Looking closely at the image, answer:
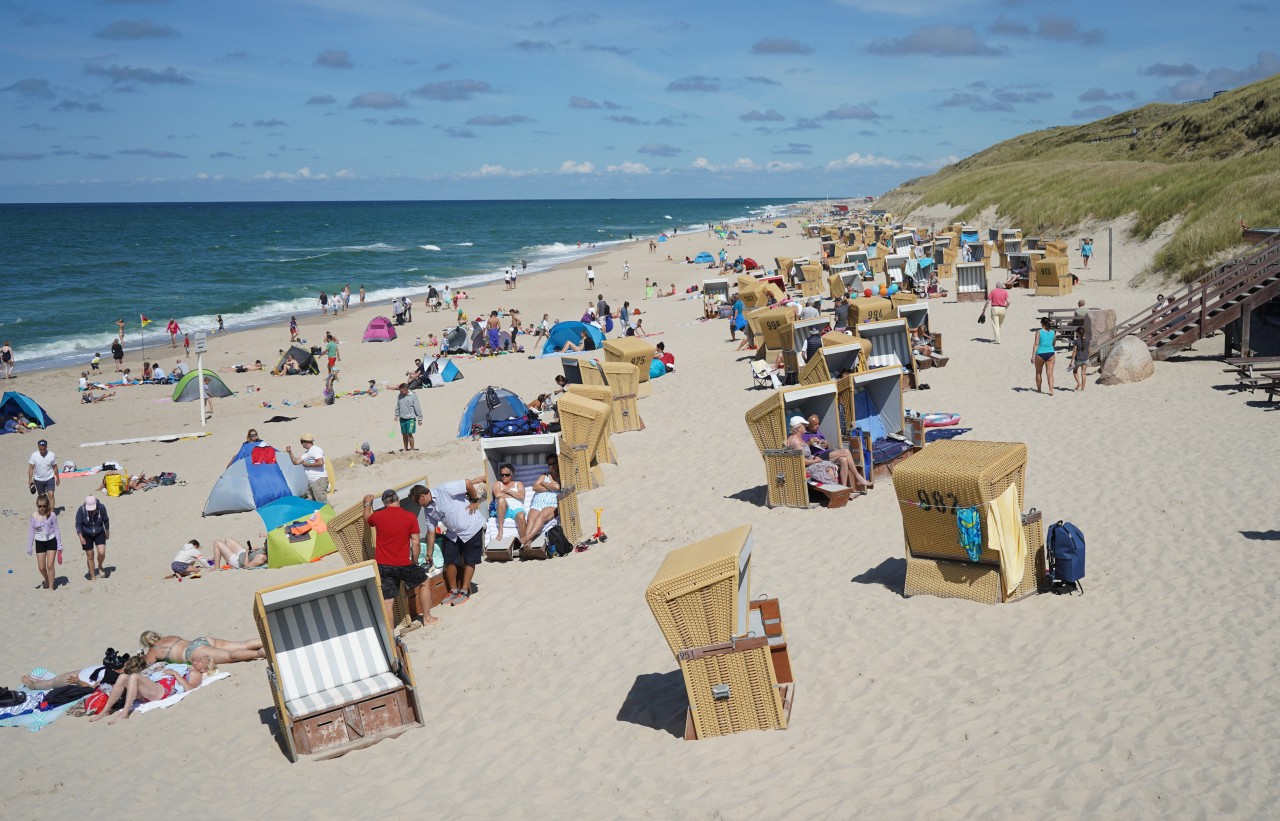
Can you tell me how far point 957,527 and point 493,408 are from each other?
9.81 meters

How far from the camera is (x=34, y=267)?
61.9 meters

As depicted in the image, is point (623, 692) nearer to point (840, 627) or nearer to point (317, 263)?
point (840, 627)

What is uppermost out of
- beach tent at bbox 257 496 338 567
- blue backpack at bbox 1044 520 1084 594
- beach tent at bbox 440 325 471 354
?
beach tent at bbox 440 325 471 354

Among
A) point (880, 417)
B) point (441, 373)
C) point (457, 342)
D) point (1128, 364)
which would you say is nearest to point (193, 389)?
point (441, 373)

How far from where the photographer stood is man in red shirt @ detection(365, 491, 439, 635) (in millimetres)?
8438

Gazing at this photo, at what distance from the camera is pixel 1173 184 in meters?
34.4

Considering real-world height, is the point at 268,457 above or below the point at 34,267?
below

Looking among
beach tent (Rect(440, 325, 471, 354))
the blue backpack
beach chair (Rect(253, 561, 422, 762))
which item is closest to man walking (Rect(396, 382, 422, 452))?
beach chair (Rect(253, 561, 422, 762))

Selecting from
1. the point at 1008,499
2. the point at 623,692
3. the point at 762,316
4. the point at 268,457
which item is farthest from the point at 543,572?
the point at 762,316

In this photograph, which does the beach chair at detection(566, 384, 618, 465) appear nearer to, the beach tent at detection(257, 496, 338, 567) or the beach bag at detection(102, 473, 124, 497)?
the beach tent at detection(257, 496, 338, 567)

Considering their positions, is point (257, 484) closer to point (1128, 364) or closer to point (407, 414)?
point (407, 414)

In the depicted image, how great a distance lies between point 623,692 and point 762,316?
13298 mm

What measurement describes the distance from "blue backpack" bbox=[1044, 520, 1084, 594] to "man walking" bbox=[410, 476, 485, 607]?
498 centimetres

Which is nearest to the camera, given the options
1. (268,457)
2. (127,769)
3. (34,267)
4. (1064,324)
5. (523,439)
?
(127,769)
